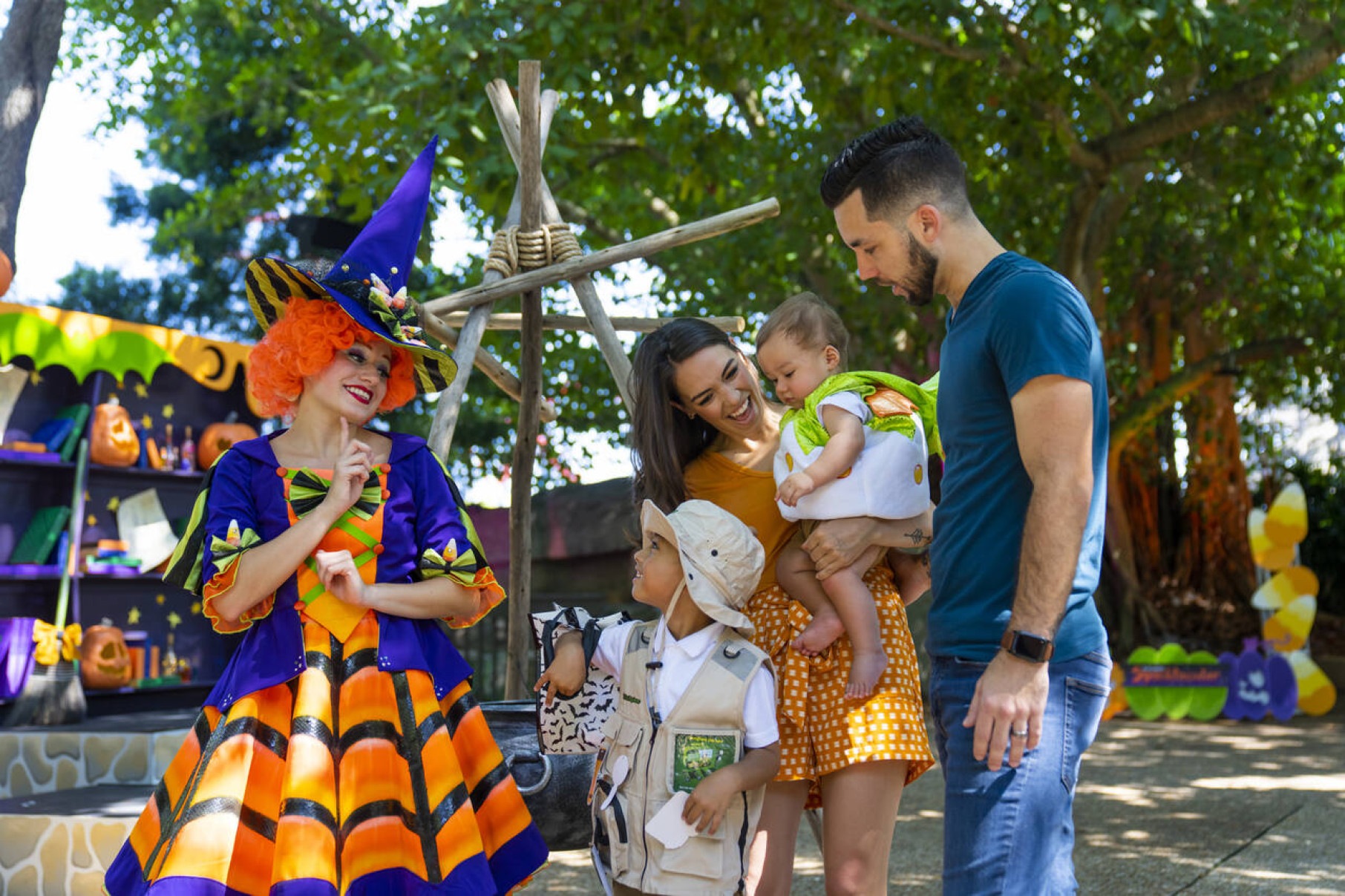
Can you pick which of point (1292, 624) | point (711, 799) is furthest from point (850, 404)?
point (1292, 624)

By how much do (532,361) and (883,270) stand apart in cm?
239

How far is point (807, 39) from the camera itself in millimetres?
7938

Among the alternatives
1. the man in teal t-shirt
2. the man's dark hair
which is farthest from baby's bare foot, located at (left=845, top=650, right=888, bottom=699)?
the man's dark hair

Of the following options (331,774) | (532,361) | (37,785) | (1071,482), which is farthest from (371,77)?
(1071,482)

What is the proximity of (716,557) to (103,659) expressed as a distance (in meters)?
5.34

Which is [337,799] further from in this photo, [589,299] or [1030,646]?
[589,299]

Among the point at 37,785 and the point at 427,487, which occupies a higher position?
the point at 427,487

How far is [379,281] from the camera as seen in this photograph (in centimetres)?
269

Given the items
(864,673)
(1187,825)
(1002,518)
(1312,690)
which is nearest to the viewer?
(1002,518)

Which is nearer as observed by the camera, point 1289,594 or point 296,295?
point 296,295

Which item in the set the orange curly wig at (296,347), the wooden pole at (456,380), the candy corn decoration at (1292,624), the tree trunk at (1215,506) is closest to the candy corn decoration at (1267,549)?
the candy corn decoration at (1292,624)

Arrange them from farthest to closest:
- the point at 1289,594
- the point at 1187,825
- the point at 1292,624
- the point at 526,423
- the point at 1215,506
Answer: the point at 1215,506
the point at 1289,594
the point at 1292,624
the point at 1187,825
the point at 526,423

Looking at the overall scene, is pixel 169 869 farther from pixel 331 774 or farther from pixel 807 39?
pixel 807 39

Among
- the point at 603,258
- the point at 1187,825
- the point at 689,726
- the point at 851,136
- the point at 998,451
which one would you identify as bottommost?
the point at 1187,825
